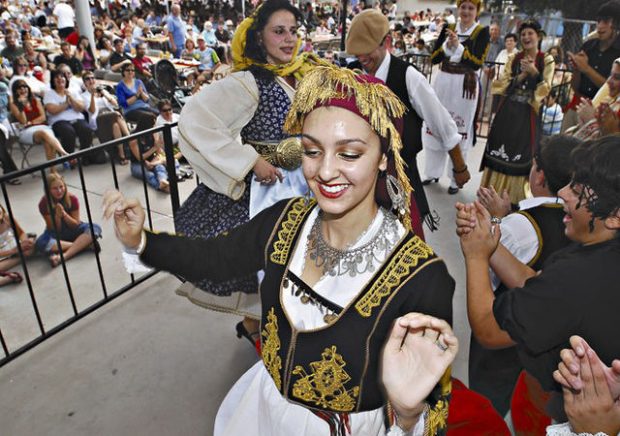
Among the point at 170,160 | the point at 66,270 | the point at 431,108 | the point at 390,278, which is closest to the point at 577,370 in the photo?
the point at 390,278

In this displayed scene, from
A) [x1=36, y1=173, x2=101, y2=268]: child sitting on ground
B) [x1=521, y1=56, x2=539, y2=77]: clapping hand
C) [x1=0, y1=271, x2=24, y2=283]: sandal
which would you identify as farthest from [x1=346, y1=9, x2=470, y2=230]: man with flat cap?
[x1=0, y1=271, x2=24, y2=283]: sandal

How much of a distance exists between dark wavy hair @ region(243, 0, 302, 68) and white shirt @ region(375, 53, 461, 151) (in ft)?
3.44

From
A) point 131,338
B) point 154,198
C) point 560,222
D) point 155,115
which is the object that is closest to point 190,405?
point 131,338

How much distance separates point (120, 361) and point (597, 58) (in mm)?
4788

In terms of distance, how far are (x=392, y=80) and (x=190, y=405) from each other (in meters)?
2.41

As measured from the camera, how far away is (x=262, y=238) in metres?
1.88

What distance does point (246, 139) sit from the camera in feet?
9.43

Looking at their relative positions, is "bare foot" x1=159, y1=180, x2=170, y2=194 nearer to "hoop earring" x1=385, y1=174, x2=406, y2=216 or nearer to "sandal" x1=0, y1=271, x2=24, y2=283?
"sandal" x1=0, y1=271, x2=24, y2=283

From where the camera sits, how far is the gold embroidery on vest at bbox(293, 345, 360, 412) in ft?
5.24

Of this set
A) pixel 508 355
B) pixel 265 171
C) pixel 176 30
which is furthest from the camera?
pixel 176 30

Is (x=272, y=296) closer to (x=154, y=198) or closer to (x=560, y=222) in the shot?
(x=560, y=222)

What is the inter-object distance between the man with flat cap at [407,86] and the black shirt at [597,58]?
7.61 ft

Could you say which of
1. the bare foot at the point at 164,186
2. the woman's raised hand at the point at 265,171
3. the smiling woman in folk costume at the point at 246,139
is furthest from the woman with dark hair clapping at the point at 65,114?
the woman's raised hand at the point at 265,171

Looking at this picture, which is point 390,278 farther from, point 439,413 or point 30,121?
point 30,121
